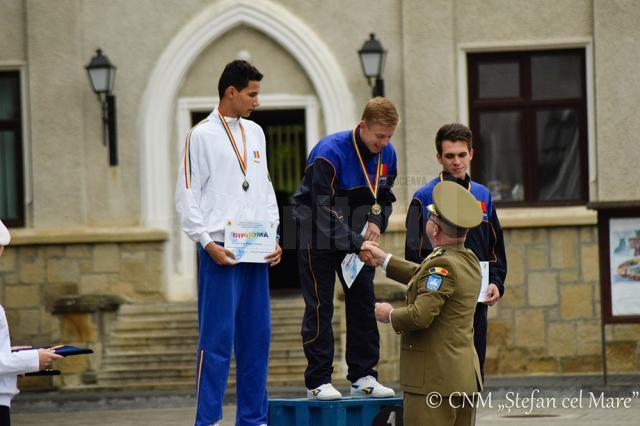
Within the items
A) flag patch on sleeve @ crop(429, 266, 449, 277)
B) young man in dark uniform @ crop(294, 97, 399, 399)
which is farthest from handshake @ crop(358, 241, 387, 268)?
flag patch on sleeve @ crop(429, 266, 449, 277)

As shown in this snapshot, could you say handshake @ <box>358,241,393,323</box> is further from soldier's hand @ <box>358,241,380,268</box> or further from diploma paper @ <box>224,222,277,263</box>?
diploma paper @ <box>224,222,277,263</box>

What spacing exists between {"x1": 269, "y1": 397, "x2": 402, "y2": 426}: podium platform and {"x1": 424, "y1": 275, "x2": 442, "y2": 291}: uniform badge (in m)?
1.05

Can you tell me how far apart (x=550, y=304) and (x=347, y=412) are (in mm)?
7274

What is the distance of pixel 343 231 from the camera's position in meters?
7.26

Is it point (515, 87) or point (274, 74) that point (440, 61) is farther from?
point (274, 74)

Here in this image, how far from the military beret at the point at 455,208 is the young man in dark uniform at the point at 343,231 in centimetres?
89

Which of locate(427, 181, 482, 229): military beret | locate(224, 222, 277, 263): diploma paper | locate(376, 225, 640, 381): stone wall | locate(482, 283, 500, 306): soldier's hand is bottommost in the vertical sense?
locate(376, 225, 640, 381): stone wall

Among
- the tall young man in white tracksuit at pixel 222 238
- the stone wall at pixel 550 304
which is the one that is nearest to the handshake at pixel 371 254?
the tall young man in white tracksuit at pixel 222 238

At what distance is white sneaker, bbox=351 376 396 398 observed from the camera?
24.1 feet

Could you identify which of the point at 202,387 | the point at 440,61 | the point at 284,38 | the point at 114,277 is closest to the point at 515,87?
the point at 440,61

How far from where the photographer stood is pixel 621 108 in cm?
1391

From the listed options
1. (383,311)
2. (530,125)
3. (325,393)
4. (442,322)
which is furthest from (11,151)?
(442,322)

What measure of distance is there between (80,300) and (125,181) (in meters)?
1.40

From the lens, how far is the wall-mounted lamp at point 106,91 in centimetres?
1416
